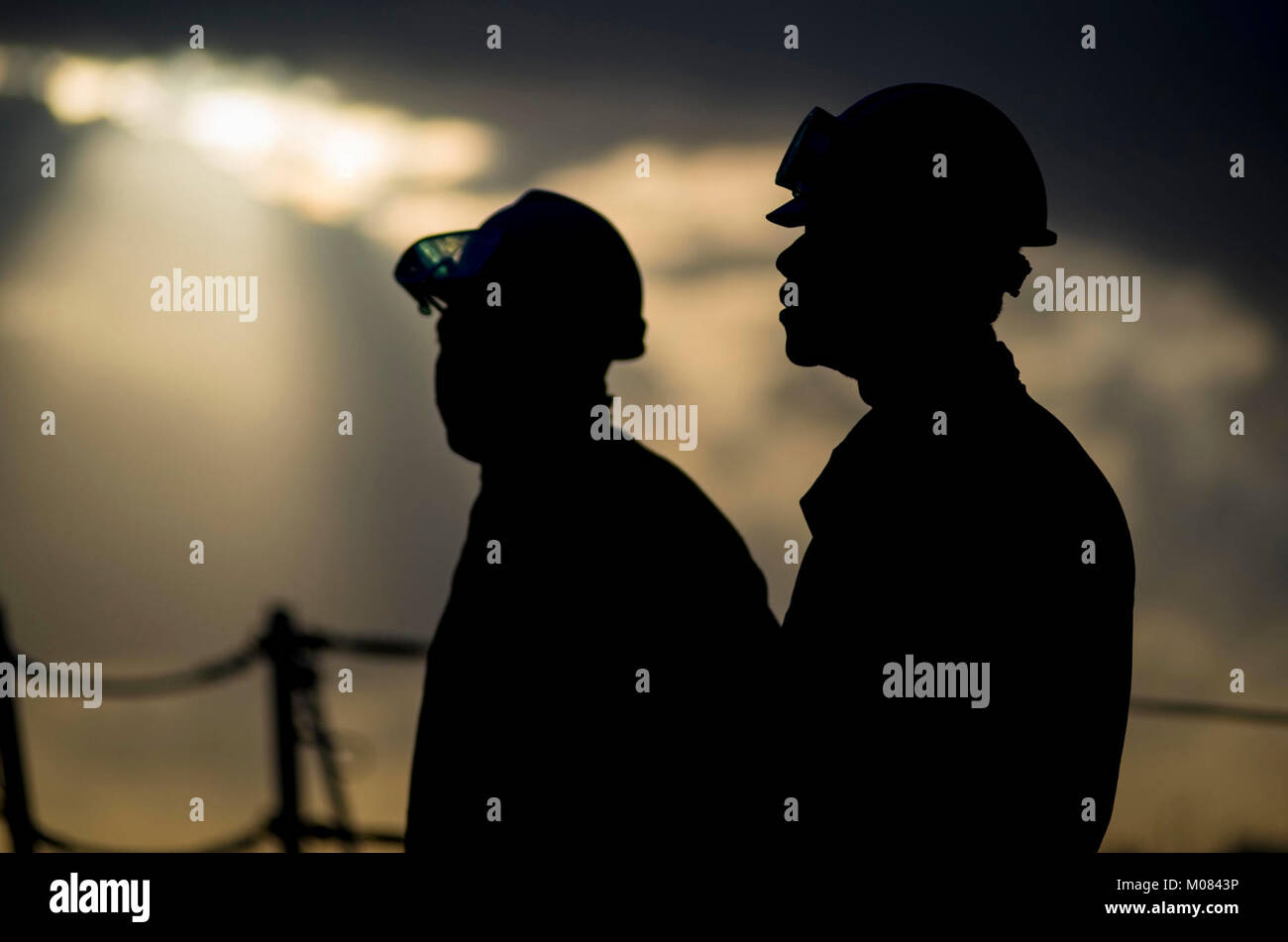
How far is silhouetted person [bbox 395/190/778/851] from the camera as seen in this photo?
6.81 ft

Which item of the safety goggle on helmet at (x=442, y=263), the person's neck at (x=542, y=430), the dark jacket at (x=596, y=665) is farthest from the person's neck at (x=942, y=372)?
the safety goggle on helmet at (x=442, y=263)

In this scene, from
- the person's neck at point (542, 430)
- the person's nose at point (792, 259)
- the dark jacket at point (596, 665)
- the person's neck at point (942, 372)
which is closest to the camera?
the person's neck at point (942, 372)

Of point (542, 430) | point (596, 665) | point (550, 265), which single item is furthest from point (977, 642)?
point (550, 265)

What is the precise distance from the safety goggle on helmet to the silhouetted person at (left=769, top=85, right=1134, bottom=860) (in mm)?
926

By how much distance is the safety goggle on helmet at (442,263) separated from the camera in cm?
242

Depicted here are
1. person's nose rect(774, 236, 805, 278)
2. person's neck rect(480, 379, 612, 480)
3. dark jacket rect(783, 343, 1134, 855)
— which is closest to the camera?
dark jacket rect(783, 343, 1134, 855)

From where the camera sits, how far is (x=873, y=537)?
1562mm

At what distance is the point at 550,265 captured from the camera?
8.01 feet

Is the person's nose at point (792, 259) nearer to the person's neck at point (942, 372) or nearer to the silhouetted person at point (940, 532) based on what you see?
the silhouetted person at point (940, 532)

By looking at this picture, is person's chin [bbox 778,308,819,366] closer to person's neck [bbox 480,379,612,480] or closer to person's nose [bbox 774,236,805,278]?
person's nose [bbox 774,236,805,278]

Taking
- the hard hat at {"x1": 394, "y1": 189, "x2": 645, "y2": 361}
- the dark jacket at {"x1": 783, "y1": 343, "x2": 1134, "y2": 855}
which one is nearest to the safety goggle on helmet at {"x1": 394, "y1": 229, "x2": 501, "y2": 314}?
the hard hat at {"x1": 394, "y1": 189, "x2": 645, "y2": 361}

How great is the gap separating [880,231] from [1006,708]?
86cm

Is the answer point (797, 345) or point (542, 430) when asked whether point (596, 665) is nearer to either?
point (542, 430)
